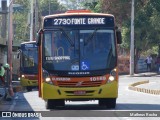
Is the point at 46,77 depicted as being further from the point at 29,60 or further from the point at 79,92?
the point at 29,60

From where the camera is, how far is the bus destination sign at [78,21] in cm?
1973

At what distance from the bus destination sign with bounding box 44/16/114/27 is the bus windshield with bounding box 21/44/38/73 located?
17516mm

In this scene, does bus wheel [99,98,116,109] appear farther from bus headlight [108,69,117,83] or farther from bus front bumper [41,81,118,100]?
bus headlight [108,69,117,83]

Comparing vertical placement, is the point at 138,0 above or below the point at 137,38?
above

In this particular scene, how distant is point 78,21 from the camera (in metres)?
19.8

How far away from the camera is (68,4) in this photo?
450 ft

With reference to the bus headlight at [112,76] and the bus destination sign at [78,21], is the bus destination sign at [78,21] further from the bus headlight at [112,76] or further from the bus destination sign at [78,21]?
the bus headlight at [112,76]

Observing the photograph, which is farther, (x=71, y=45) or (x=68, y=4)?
(x=68, y=4)

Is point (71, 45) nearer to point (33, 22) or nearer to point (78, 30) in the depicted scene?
point (78, 30)

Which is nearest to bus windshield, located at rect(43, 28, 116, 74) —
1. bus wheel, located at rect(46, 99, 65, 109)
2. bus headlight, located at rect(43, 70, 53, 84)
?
bus headlight, located at rect(43, 70, 53, 84)

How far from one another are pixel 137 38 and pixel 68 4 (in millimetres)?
82309

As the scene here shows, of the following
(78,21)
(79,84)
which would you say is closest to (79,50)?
(78,21)

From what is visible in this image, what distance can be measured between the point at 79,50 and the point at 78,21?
1043mm

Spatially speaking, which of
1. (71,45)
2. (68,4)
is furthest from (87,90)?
(68,4)
